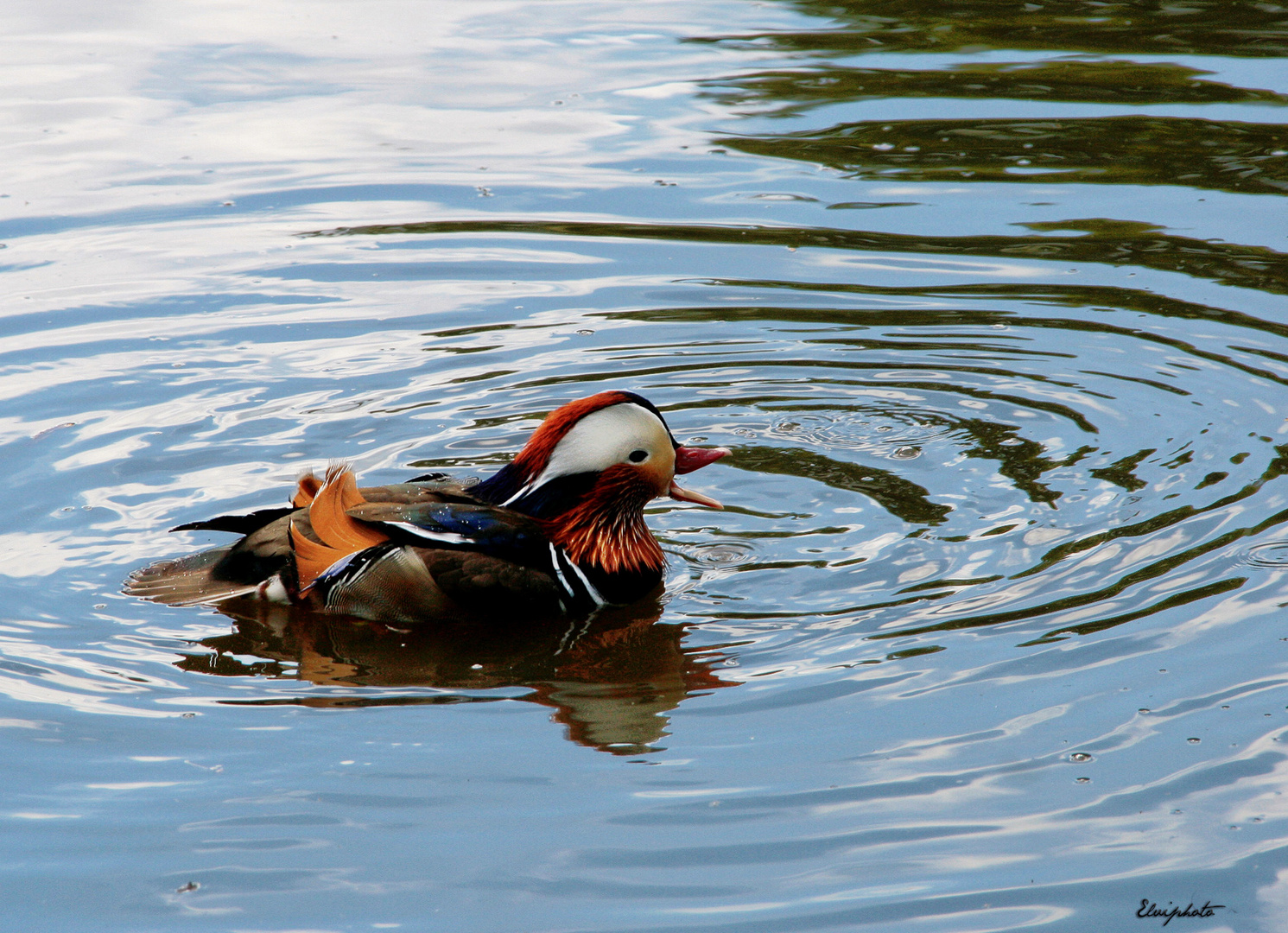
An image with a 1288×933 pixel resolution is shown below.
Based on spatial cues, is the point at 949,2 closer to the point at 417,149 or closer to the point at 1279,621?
the point at 417,149

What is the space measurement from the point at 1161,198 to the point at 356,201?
6.43m

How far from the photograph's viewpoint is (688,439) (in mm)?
8727

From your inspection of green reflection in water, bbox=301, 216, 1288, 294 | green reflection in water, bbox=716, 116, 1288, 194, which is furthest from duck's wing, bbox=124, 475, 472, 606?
green reflection in water, bbox=716, 116, 1288, 194

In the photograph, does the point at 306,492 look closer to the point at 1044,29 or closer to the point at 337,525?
the point at 337,525

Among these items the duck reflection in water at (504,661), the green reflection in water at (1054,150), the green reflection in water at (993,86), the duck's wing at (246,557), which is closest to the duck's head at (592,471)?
the duck's wing at (246,557)

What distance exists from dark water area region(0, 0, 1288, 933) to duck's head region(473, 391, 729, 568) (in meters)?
0.47

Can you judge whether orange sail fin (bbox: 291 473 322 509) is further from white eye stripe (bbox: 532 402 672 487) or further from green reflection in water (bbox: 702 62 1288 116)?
green reflection in water (bbox: 702 62 1288 116)

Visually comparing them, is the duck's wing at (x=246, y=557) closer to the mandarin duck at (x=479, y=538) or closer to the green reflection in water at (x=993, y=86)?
the mandarin duck at (x=479, y=538)

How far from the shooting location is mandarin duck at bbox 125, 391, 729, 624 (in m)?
6.78

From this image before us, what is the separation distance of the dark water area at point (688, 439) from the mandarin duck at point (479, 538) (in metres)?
0.17

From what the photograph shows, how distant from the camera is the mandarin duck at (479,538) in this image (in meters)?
6.78

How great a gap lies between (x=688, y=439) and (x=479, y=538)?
7.26ft
